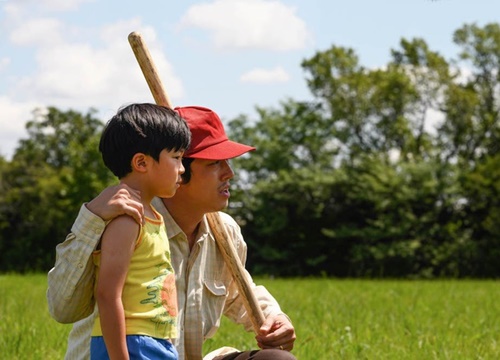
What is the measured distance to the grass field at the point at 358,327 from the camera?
18.8ft

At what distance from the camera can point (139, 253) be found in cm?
278

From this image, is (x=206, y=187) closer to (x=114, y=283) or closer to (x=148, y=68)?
(x=148, y=68)

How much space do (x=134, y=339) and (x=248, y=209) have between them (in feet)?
80.9

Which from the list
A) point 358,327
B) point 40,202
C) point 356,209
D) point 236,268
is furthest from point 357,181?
point 236,268

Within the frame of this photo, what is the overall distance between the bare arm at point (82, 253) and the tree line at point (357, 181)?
2316 cm

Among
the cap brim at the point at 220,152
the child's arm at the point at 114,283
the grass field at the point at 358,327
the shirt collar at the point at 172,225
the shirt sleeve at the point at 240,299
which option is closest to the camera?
the child's arm at the point at 114,283

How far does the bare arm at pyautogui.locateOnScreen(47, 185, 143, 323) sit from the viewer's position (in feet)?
8.94

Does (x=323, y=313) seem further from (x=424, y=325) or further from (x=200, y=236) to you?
(x=200, y=236)

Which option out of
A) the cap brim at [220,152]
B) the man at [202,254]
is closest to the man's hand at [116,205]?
the man at [202,254]

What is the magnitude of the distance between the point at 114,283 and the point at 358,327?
4.94m

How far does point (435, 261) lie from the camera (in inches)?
1009

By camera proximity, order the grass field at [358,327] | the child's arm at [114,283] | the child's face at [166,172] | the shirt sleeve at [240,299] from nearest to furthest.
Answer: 1. the child's arm at [114,283]
2. the child's face at [166,172]
3. the shirt sleeve at [240,299]
4. the grass field at [358,327]

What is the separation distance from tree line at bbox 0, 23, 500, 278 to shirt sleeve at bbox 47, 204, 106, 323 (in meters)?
23.1

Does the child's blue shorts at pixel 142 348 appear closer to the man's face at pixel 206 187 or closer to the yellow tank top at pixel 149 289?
the yellow tank top at pixel 149 289
